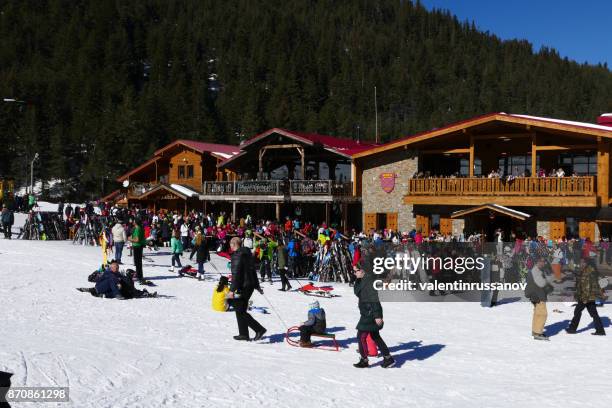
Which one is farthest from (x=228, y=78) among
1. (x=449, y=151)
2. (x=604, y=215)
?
(x=604, y=215)

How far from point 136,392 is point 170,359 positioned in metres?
1.59

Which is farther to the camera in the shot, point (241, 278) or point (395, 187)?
point (395, 187)

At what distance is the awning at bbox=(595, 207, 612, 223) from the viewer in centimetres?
2247

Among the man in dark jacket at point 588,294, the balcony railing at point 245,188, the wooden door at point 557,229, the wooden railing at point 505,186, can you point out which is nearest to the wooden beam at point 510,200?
the wooden railing at point 505,186

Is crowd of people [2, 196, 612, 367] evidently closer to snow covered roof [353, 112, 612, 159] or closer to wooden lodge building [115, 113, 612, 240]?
wooden lodge building [115, 113, 612, 240]

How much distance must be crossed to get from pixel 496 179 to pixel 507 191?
0.67 meters

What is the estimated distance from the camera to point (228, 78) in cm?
12056

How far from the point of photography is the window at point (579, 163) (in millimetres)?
24734

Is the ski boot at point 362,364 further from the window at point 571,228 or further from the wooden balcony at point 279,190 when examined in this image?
the wooden balcony at point 279,190

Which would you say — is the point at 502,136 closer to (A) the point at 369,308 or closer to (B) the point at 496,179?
(B) the point at 496,179

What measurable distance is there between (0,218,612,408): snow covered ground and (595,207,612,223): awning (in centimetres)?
917

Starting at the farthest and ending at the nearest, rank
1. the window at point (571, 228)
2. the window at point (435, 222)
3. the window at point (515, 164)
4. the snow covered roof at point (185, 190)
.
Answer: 1. the snow covered roof at point (185, 190)
2. the window at point (435, 222)
3. the window at point (515, 164)
4. the window at point (571, 228)

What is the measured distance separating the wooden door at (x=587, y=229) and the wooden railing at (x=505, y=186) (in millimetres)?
1235

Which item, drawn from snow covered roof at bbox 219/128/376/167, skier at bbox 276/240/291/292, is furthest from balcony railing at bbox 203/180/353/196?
skier at bbox 276/240/291/292
